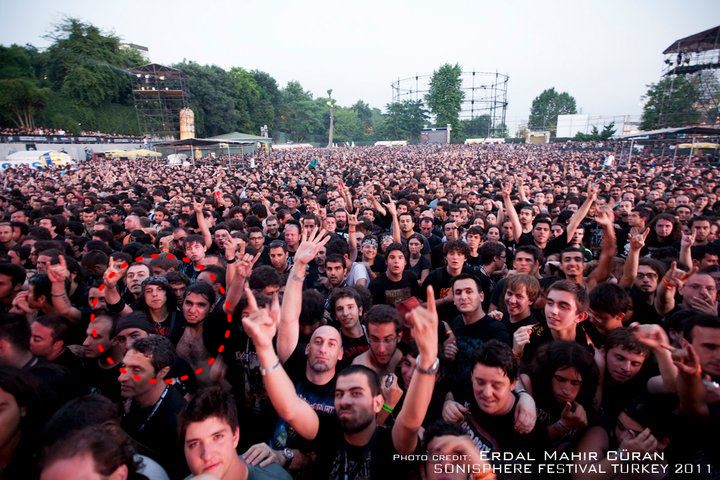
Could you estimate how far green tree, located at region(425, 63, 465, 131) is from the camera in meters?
72.9

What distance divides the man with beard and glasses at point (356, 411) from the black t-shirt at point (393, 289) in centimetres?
239

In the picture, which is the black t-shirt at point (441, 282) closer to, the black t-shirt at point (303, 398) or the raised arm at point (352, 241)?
the raised arm at point (352, 241)

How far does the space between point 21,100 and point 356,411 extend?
4838cm

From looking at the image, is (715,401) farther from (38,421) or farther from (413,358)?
(38,421)

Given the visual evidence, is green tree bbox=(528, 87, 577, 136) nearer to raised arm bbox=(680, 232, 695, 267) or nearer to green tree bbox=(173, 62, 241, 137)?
green tree bbox=(173, 62, 241, 137)

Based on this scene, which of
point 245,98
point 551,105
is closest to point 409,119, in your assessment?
point 245,98

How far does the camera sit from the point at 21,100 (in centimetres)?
3616

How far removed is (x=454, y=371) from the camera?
3.19 metres

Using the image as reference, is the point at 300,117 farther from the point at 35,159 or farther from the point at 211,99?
the point at 35,159

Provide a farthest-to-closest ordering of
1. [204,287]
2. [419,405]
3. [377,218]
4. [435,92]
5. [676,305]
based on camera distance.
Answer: [435,92]
[377,218]
[676,305]
[204,287]
[419,405]

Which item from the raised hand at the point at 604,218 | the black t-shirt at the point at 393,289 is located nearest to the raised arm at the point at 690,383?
the raised hand at the point at 604,218

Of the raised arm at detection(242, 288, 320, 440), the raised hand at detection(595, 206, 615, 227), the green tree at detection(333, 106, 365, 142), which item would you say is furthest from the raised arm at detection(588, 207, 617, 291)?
the green tree at detection(333, 106, 365, 142)

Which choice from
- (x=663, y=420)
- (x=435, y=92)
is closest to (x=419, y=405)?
(x=663, y=420)

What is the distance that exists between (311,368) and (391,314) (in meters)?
0.75
